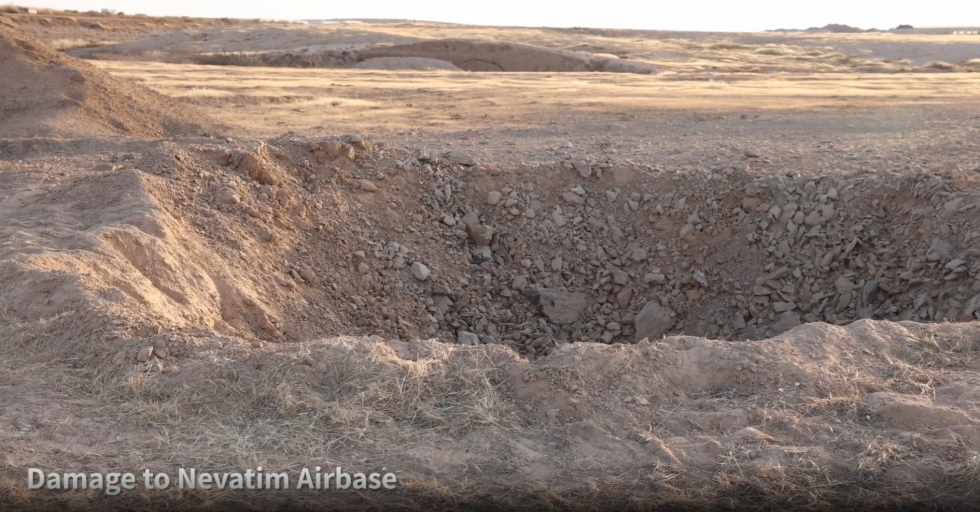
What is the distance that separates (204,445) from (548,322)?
165 inches

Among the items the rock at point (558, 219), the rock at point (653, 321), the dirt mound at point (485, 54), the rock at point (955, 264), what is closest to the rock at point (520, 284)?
the rock at point (558, 219)

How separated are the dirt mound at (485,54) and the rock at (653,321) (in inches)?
735

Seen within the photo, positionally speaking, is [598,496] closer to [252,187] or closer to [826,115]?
[252,187]

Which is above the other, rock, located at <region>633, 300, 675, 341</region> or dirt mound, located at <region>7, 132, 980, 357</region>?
dirt mound, located at <region>7, 132, 980, 357</region>

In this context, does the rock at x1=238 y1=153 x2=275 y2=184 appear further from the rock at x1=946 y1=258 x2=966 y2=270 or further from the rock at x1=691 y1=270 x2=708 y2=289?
the rock at x1=946 y1=258 x2=966 y2=270

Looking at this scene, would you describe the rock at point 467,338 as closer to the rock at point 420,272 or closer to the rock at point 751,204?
the rock at point 420,272

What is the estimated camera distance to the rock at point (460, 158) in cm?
815

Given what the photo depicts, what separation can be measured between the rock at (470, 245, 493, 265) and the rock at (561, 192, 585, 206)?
0.84 meters

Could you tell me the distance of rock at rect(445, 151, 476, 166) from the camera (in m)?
8.15

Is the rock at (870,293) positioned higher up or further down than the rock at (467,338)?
higher up

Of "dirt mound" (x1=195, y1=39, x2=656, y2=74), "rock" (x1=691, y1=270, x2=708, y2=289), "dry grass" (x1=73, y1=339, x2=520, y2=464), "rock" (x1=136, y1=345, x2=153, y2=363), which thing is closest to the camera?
"dry grass" (x1=73, y1=339, x2=520, y2=464)

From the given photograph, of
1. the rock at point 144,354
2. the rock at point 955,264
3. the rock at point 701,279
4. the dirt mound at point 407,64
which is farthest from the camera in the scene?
the dirt mound at point 407,64

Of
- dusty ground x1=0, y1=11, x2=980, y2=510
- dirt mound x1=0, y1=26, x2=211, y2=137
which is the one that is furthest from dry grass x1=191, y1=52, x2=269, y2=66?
dirt mound x1=0, y1=26, x2=211, y2=137

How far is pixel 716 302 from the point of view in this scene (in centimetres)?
737
